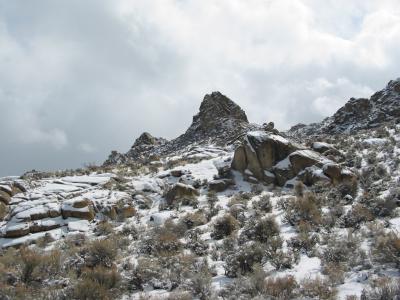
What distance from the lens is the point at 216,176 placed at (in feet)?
67.3

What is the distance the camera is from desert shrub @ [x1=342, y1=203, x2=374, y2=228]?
35.5ft

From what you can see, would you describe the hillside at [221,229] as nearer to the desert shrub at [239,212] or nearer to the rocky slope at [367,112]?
the desert shrub at [239,212]

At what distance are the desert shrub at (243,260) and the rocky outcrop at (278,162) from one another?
844cm

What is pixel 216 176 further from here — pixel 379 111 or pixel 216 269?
pixel 379 111

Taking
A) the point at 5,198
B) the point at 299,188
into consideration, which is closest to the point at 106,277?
the point at 299,188

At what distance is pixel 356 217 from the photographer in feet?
36.1

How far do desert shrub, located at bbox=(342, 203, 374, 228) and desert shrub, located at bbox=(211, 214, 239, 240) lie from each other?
135 inches

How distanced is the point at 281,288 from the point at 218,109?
46.5 m

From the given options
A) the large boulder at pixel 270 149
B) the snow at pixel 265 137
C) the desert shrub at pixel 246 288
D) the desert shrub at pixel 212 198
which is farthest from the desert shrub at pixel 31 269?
the snow at pixel 265 137

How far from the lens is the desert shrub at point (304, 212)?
38.3 feet

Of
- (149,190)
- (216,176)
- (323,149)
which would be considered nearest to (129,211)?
(149,190)

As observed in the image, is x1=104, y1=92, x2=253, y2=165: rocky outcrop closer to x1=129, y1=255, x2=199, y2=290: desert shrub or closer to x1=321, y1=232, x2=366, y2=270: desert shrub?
x1=321, y1=232, x2=366, y2=270: desert shrub

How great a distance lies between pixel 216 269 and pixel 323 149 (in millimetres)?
14487

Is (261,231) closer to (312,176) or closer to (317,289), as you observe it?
(317,289)
